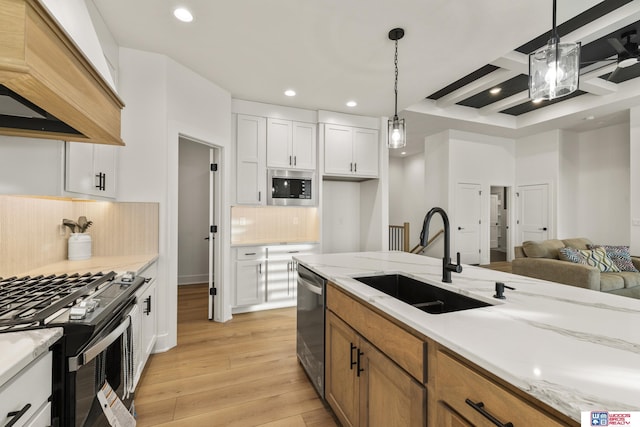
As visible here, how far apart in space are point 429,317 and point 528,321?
1.05 feet

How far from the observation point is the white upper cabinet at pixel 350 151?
421cm

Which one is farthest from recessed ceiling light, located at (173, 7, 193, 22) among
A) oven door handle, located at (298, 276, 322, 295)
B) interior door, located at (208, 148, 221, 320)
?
oven door handle, located at (298, 276, 322, 295)

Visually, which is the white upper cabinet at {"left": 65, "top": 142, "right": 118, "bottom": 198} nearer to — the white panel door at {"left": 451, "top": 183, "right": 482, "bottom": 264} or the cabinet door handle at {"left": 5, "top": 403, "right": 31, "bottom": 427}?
the cabinet door handle at {"left": 5, "top": 403, "right": 31, "bottom": 427}

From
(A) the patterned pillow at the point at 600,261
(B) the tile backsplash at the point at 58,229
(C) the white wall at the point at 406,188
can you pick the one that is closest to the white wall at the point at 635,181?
(A) the patterned pillow at the point at 600,261

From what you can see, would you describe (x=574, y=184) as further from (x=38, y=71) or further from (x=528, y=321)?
(x=38, y=71)

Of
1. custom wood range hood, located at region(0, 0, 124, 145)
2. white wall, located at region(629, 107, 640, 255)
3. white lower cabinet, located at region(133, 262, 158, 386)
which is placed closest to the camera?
custom wood range hood, located at region(0, 0, 124, 145)

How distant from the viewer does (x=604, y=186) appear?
19.0 ft

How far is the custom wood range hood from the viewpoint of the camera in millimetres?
791

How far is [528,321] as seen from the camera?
3.11 ft

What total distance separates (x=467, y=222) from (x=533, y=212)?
1678 millimetres

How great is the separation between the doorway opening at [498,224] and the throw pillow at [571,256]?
3.31m

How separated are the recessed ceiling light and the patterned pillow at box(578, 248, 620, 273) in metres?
5.53

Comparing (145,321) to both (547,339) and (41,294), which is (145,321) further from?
(547,339)

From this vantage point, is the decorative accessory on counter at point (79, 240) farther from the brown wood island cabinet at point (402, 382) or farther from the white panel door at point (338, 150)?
the white panel door at point (338, 150)
